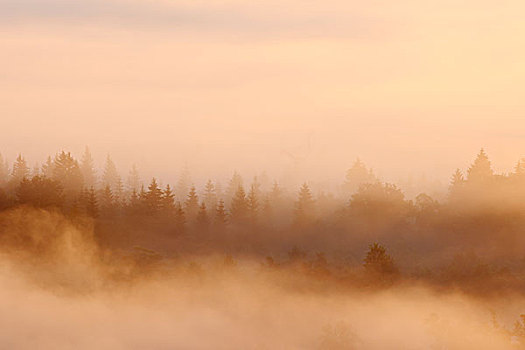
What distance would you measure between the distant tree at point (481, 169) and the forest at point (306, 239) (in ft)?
0.59

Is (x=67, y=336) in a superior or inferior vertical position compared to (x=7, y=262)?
inferior

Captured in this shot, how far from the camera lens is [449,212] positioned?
106188 millimetres

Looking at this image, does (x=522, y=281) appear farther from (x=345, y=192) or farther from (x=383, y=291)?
(x=345, y=192)

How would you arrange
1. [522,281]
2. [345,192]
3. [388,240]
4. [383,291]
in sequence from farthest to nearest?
[345,192] → [388,240] → [522,281] → [383,291]

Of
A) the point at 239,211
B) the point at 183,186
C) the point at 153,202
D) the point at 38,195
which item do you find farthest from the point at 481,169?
the point at 183,186

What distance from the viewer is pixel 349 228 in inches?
4419

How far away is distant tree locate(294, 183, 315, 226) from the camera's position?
11731 centimetres

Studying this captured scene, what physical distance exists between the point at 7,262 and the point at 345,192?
256 feet

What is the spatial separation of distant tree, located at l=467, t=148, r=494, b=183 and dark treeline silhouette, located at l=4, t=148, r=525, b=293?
182mm

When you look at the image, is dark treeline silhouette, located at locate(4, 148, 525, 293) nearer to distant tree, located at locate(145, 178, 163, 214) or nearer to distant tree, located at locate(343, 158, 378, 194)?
distant tree, located at locate(145, 178, 163, 214)

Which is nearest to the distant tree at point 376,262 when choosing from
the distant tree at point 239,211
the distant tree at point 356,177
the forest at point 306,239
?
the forest at point 306,239

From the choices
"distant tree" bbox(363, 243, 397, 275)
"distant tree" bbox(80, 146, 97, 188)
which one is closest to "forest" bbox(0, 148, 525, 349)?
"distant tree" bbox(363, 243, 397, 275)

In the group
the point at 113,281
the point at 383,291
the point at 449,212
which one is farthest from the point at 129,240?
the point at 449,212

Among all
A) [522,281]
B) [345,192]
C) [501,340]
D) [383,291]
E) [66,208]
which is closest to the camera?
[501,340]
